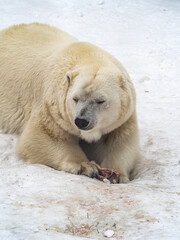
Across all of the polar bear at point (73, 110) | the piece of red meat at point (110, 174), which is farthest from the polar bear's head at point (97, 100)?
the piece of red meat at point (110, 174)

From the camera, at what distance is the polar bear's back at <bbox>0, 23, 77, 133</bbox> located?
15.1 ft

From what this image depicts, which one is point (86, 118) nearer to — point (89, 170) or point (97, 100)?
point (97, 100)

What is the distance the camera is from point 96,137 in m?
3.92

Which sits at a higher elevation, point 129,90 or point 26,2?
point 129,90

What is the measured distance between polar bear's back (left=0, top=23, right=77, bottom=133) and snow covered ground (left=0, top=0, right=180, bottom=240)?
0.31 metres

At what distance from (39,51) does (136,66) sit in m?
2.65

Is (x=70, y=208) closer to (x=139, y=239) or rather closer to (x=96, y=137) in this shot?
(x=139, y=239)

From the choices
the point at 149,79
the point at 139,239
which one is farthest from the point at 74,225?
the point at 149,79

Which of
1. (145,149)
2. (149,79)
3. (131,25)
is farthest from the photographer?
(131,25)

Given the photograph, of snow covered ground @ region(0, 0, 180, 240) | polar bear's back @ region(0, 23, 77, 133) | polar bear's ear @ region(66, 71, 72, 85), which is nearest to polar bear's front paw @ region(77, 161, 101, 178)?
snow covered ground @ region(0, 0, 180, 240)

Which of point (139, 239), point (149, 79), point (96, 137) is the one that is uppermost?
point (139, 239)

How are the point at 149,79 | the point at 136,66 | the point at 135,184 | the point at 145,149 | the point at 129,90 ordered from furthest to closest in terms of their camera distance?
the point at 136,66, the point at 149,79, the point at 145,149, the point at 129,90, the point at 135,184

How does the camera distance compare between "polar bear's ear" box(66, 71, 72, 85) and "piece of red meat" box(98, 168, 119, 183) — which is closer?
"polar bear's ear" box(66, 71, 72, 85)

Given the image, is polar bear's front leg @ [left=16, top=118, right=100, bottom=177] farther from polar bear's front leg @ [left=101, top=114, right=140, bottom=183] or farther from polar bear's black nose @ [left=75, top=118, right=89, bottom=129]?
polar bear's black nose @ [left=75, top=118, right=89, bottom=129]
